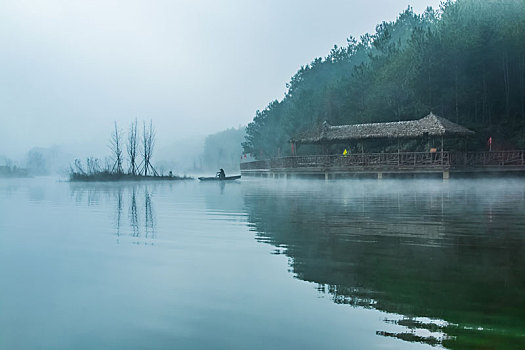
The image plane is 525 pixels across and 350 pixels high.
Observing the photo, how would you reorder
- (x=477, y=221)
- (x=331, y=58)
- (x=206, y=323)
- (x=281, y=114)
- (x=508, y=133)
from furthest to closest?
(x=331, y=58) → (x=281, y=114) → (x=508, y=133) → (x=477, y=221) → (x=206, y=323)

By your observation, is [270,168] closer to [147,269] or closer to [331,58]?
[147,269]

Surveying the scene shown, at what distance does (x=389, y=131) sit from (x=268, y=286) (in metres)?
29.3

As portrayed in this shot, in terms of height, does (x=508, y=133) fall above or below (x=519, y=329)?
above

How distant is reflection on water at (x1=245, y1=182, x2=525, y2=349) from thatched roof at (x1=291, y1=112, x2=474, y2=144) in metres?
18.7

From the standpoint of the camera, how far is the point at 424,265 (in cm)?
729

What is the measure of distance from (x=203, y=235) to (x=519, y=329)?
7.03 m

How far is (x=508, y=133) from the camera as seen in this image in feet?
124

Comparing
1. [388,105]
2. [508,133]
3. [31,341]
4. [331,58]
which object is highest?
[331,58]

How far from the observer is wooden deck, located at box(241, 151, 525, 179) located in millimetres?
31750

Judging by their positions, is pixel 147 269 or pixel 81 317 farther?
pixel 147 269

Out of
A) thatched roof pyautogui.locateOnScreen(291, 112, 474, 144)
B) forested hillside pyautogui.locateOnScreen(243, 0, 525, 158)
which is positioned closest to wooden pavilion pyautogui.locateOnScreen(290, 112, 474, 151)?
thatched roof pyautogui.locateOnScreen(291, 112, 474, 144)

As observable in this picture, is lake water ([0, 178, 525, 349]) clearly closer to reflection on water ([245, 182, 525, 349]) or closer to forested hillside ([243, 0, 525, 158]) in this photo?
reflection on water ([245, 182, 525, 349])

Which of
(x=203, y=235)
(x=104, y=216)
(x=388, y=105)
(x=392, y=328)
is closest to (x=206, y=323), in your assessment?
(x=392, y=328)

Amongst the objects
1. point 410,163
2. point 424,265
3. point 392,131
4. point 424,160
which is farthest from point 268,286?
point 392,131
